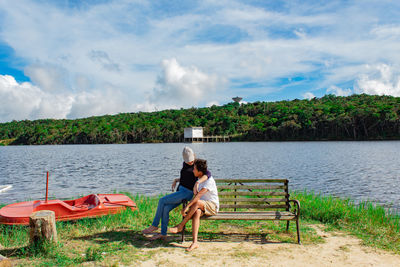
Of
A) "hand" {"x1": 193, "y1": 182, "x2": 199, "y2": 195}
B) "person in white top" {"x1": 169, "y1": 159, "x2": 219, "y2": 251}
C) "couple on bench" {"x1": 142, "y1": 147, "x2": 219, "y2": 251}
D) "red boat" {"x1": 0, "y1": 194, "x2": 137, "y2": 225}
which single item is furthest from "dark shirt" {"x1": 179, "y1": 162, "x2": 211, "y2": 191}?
"red boat" {"x1": 0, "y1": 194, "x2": 137, "y2": 225}

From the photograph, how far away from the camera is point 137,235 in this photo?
6703 millimetres

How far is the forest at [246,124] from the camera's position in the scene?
3457 inches

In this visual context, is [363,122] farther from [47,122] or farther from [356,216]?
[47,122]

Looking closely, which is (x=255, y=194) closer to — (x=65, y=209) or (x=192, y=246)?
(x=192, y=246)

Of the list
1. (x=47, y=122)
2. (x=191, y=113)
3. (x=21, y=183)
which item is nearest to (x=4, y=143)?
(x=47, y=122)

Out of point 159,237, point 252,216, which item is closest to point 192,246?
point 159,237

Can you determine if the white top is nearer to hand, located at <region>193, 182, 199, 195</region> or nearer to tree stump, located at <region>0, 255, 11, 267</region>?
hand, located at <region>193, 182, 199, 195</region>

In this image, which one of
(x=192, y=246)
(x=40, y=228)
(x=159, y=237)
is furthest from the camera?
(x=159, y=237)

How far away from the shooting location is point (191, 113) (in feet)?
466

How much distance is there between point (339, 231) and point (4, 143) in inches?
5910

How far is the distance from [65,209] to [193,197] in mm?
3485

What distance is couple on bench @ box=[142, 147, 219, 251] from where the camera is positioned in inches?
235

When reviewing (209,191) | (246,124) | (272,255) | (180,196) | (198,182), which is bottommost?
(272,255)

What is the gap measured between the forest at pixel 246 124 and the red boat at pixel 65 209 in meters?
88.4
